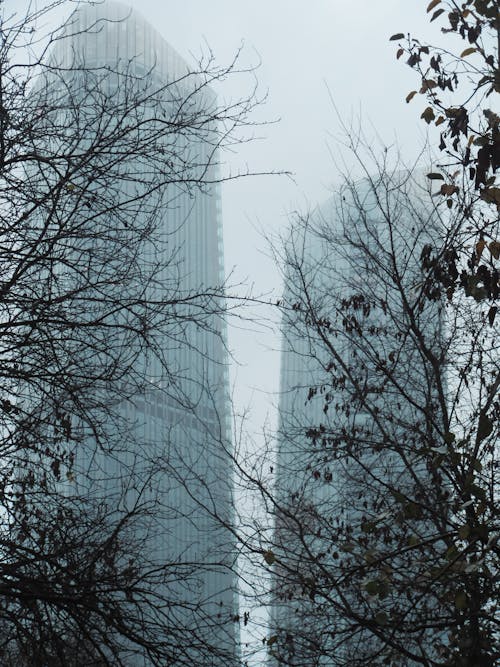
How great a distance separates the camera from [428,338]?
10625 mm

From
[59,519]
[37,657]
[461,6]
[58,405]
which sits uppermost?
[461,6]

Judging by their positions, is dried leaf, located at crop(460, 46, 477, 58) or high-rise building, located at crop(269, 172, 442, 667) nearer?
dried leaf, located at crop(460, 46, 477, 58)

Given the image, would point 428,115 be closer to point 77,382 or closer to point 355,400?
point 77,382

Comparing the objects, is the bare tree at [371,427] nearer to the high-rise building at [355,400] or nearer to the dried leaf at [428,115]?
the high-rise building at [355,400]

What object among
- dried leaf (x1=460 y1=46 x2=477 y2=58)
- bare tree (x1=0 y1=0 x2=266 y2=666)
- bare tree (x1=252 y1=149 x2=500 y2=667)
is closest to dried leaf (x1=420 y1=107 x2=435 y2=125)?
dried leaf (x1=460 y1=46 x2=477 y2=58)

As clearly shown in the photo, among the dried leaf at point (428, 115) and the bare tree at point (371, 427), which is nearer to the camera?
the dried leaf at point (428, 115)

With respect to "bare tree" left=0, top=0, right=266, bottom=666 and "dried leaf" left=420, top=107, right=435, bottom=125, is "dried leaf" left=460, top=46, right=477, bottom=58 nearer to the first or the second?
"dried leaf" left=420, top=107, right=435, bottom=125

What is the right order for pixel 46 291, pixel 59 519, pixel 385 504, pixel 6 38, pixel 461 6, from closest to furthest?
pixel 461 6 < pixel 59 519 < pixel 6 38 < pixel 46 291 < pixel 385 504

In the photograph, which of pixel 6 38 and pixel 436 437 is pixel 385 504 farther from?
pixel 6 38

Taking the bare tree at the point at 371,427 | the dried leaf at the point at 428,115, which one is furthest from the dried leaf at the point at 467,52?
the bare tree at the point at 371,427

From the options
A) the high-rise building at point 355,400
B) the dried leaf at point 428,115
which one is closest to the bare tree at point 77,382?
the dried leaf at point 428,115

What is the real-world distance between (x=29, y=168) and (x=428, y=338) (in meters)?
5.46

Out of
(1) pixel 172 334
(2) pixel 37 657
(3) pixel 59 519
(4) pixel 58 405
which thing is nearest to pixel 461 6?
(1) pixel 172 334

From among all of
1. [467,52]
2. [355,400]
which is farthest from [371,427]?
[467,52]
